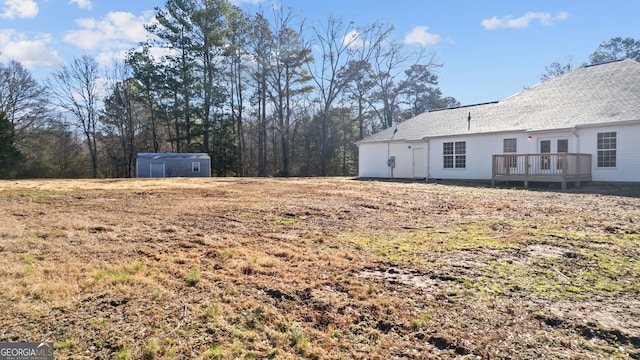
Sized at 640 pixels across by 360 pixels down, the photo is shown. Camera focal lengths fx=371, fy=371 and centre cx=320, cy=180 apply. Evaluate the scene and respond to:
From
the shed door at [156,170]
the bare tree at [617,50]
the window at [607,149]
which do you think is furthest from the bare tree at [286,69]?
the bare tree at [617,50]

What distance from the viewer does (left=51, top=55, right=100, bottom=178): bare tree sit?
93.1 ft

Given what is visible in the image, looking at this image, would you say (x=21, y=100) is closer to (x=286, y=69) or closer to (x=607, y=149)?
(x=286, y=69)

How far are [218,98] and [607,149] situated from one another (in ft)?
80.8

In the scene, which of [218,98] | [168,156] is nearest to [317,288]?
[168,156]

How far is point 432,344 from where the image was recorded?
7.86 feet

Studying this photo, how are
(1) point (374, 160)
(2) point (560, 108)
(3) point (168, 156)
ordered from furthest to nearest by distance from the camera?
(3) point (168, 156), (1) point (374, 160), (2) point (560, 108)

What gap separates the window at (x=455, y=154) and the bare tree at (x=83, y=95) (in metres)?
25.3

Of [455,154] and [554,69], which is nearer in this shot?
[455,154]

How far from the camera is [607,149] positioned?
1364 cm

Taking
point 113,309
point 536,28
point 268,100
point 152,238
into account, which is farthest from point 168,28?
point 113,309

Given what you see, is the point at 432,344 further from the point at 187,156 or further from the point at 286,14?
the point at 286,14

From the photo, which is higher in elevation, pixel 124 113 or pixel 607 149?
pixel 124 113

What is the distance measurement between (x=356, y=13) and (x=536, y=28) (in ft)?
55.0

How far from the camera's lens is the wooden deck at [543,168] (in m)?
13.1
